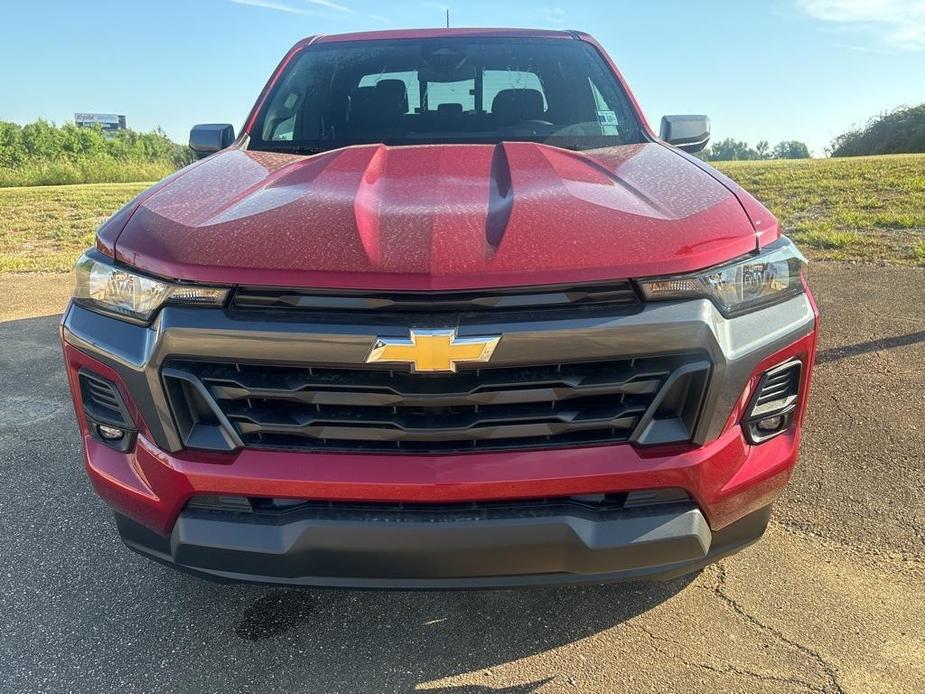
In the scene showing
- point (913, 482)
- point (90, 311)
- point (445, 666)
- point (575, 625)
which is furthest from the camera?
point (913, 482)

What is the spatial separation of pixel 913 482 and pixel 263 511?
2797mm

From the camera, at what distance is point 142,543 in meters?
2.04

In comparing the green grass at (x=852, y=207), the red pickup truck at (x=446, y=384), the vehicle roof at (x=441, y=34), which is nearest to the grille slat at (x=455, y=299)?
the red pickup truck at (x=446, y=384)

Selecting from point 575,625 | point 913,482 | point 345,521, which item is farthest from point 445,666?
point 913,482

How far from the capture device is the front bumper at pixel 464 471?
1.74m

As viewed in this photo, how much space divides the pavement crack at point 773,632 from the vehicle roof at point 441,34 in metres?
2.64

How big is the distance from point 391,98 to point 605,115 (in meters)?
0.97

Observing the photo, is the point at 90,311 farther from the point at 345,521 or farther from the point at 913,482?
the point at 913,482

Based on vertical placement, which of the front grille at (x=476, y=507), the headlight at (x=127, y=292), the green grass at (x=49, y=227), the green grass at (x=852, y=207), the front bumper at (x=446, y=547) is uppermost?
the headlight at (x=127, y=292)

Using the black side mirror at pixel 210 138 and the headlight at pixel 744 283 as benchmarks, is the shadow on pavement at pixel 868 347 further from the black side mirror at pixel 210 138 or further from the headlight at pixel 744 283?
the black side mirror at pixel 210 138

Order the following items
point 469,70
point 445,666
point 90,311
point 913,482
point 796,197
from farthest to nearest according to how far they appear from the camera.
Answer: point 796,197, point 469,70, point 913,482, point 445,666, point 90,311

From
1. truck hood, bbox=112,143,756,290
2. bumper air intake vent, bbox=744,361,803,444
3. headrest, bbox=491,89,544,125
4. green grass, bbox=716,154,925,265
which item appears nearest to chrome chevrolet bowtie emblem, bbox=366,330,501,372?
truck hood, bbox=112,143,756,290

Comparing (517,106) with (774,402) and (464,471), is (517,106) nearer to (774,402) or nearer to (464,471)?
(774,402)

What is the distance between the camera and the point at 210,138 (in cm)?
340
